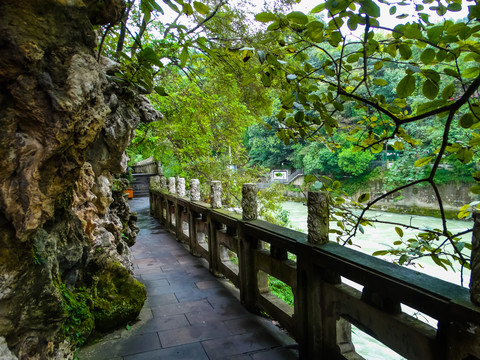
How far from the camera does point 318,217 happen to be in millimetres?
2908

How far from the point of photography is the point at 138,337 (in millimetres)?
3484

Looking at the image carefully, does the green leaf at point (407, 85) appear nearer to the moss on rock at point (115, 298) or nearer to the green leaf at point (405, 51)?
the green leaf at point (405, 51)

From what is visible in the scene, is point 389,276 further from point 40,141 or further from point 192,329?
point 192,329

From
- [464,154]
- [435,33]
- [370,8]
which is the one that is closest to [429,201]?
[464,154]

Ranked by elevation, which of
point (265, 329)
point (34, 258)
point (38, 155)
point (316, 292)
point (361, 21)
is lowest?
point (265, 329)

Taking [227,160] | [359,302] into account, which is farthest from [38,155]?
[227,160]

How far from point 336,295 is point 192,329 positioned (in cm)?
171

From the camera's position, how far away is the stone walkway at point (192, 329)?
10.4 ft

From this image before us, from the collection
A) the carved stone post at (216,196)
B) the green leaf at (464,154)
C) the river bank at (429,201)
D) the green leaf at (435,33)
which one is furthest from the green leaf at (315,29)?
the river bank at (429,201)

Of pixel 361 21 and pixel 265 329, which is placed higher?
pixel 361 21

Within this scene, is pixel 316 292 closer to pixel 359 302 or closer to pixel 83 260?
pixel 359 302

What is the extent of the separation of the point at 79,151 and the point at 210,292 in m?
3.14

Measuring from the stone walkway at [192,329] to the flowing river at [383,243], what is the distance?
1391mm

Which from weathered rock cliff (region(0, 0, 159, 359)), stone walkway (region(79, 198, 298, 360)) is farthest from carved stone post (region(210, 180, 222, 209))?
weathered rock cliff (region(0, 0, 159, 359))
